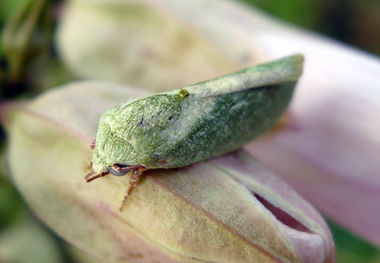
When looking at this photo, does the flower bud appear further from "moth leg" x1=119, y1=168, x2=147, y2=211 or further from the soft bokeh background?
the soft bokeh background

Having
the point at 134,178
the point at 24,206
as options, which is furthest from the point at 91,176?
the point at 24,206

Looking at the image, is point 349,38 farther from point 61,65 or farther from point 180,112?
point 180,112

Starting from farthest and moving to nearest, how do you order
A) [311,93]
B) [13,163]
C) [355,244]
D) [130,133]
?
[355,244] → [311,93] → [13,163] → [130,133]

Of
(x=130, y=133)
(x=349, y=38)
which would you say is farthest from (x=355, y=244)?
(x=130, y=133)

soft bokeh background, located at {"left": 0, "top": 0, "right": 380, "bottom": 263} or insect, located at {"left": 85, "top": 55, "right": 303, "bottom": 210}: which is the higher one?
→ insect, located at {"left": 85, "top": 55, "right": 303, "bottom": 210}

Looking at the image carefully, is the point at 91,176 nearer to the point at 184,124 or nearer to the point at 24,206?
the point at 184,124

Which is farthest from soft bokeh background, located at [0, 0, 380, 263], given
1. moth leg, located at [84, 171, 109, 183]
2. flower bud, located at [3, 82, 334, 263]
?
moth leg, located at [84, 171, 109, 183]
